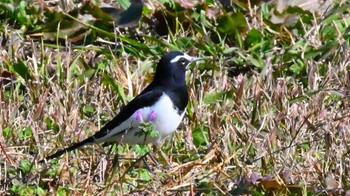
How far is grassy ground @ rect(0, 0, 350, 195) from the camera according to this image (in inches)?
243

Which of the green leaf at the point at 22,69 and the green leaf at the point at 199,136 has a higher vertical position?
the green leaf at the point at 22,69

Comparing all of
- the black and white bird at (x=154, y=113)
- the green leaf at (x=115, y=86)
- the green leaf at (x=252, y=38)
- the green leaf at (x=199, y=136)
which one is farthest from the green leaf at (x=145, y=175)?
the green leaf at (x=252, y=38)

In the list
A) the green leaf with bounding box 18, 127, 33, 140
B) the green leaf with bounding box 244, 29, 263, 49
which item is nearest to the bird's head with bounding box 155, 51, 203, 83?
the green leaf with bounding box 18, 127, 33, 140

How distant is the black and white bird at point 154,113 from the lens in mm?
6637

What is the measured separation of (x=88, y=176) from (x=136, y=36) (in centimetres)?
252

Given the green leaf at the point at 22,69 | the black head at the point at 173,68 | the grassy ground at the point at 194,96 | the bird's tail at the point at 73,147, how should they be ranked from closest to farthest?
the grassy ground at the point at 194,96, the bird's tail at the point at 73,147, the black head at the point at 173,68, the green leaf at the point at 22,69

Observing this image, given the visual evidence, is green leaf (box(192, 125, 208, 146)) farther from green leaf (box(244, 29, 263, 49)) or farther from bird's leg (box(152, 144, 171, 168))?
green leaf (box(244, 29, 263, 49))

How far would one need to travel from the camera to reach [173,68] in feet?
22.9

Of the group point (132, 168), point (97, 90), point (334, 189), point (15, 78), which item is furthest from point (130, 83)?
point (334, 189)

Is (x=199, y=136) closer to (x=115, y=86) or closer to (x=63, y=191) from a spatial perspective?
(x=115, y=86)

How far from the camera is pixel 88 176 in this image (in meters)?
6.08

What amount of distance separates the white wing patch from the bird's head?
232 millimetres

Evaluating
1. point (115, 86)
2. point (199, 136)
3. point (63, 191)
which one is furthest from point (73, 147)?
point (115, 86)

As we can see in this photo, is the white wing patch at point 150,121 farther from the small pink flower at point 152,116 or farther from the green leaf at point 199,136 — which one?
the green leaf at point 199,136
